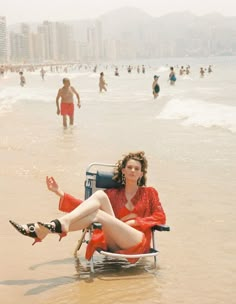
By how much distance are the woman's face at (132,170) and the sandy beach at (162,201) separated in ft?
2.20

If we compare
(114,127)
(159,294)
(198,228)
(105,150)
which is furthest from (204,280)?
(114,127)

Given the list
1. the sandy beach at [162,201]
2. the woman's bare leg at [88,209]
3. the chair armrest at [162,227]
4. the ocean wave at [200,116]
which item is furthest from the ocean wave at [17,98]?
the chair armrest at [162,227]

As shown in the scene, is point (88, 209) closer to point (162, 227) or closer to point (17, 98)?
point (162, 227)

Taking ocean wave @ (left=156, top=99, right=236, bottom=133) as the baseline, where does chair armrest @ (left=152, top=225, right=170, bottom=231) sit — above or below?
above

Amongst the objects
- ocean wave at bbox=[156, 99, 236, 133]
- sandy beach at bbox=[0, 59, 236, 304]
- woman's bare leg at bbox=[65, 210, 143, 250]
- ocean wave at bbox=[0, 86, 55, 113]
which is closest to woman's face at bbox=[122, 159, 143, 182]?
woman's bare leg at bbox=[65, 210, 143, 250]

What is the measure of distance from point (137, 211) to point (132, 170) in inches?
12.7

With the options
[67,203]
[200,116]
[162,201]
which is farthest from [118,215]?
[200,116]

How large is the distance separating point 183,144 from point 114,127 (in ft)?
12.0

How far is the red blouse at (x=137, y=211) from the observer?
164 inches

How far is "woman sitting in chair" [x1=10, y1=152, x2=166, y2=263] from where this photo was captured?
397 centimetres

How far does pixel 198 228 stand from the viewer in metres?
5.28

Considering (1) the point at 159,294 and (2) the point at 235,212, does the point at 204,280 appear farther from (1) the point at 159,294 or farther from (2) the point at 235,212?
(2) the point at 235,212

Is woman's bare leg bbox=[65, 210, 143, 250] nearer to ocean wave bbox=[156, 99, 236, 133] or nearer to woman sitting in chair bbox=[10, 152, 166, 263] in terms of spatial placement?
woman sitting in chair bbox=[10, 152, 166, 263]

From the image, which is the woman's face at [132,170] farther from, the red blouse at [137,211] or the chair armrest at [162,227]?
the chair armrest at [162,227]
